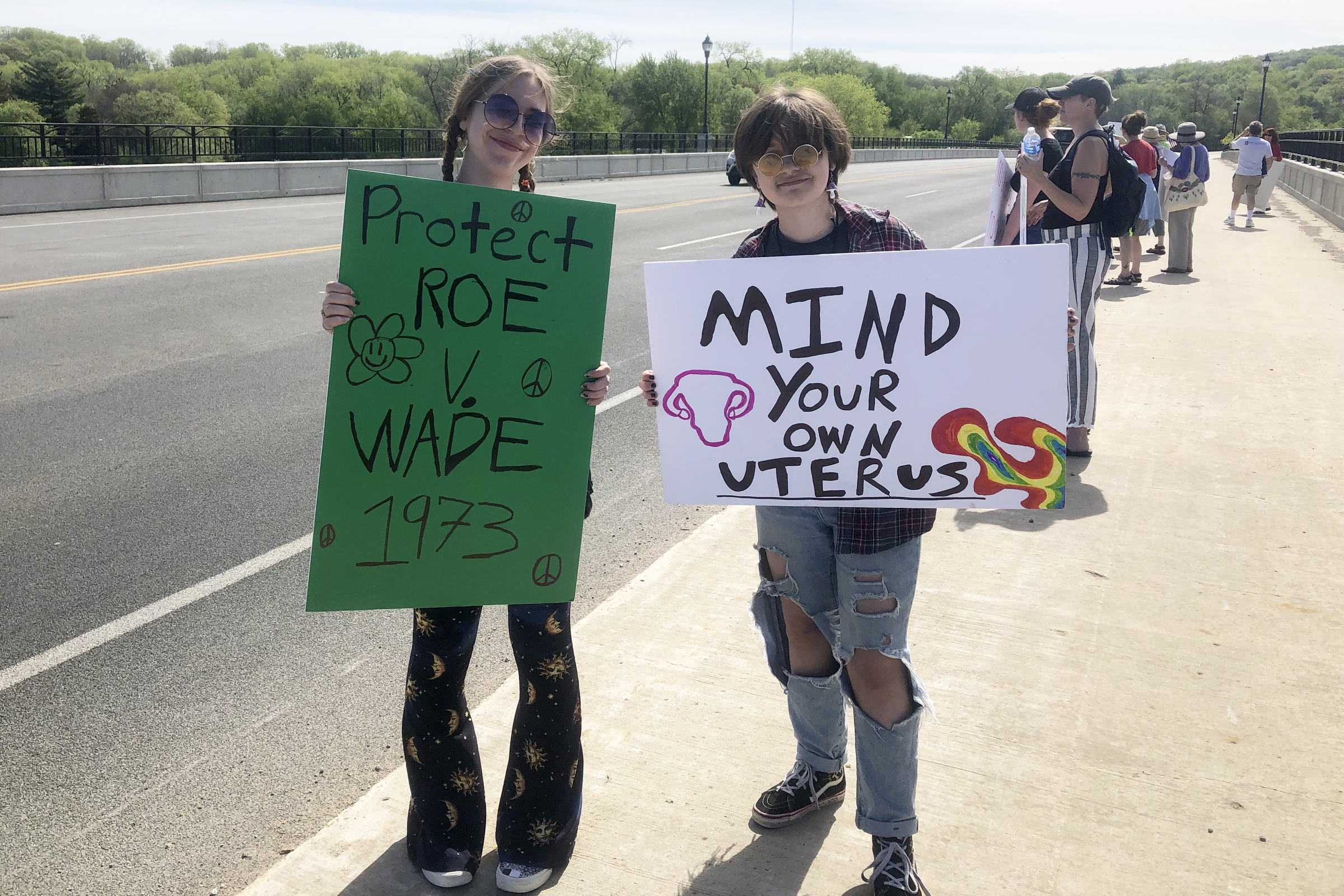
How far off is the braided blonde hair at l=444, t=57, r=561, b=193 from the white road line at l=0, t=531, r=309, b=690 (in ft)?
4.87

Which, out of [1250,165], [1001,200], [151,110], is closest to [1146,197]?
[1001,200]

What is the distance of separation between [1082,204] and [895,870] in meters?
3.75

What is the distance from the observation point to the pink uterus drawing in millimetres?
2520

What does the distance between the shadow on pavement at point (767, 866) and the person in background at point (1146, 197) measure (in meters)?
9.84

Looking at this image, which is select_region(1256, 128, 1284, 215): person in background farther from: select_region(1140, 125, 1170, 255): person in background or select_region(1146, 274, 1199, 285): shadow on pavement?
select_region(1146, 274, 1199, 285): shadow on pavement

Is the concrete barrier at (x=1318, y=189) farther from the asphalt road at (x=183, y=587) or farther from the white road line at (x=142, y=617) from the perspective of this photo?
the white road line at (x=142, y=617)

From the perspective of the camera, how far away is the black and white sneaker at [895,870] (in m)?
2.43

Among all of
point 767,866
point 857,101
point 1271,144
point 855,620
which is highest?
point 857,101

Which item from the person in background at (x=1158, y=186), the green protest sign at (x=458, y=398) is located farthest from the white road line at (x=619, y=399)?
the person in background at (x=1158, y=186)

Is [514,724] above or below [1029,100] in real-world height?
below

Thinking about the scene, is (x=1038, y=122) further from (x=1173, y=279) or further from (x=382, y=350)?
(x=1173, y=279)

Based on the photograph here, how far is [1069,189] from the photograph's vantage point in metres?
5.39

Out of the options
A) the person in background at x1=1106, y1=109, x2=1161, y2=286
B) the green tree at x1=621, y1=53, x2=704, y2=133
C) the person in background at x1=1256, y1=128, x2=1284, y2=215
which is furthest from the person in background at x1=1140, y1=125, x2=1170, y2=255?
the green tree at x1=621, y1=53, x2=704, y2=133

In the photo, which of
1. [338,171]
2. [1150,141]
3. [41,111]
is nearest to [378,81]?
[41,111]
